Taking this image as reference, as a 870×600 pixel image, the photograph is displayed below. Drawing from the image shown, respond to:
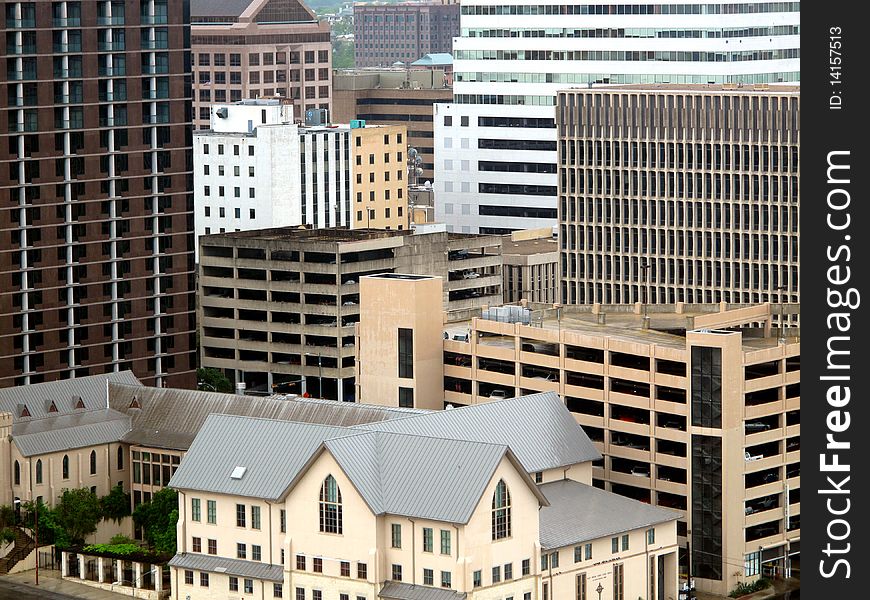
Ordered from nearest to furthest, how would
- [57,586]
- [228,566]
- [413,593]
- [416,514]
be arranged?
[416,514] → [413,593] → [228,566] → [57,586]

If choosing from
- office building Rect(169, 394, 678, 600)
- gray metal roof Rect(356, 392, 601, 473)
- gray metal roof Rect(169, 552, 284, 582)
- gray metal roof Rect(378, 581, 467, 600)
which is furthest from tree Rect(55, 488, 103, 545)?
gray metal roof Rect(378, 581, 467, 600)

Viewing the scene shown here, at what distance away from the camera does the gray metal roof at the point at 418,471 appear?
165875 millimetres

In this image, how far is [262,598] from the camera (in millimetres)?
176375

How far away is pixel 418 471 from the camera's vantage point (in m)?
169

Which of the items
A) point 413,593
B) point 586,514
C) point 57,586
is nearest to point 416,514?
point 413,593

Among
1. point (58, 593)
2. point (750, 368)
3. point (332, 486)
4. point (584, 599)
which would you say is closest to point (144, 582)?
point (58, 593)

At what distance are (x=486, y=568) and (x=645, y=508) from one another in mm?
21236

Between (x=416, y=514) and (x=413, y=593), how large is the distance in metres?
6.45

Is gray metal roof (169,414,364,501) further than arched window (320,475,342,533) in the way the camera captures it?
Yes

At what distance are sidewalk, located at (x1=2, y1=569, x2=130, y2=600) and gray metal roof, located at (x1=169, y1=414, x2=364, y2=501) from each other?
1493cm

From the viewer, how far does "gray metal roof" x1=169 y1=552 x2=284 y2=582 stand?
17562 centimetres

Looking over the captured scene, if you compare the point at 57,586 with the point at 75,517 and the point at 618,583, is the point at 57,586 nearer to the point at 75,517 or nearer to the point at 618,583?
the point at 75,517

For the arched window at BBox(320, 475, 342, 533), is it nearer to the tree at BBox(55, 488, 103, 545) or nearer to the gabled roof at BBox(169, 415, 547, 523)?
the gabled roof at BBox(169, 415, 547, 523)
